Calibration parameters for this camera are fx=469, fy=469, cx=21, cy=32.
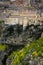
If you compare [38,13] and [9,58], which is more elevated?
[38,13]

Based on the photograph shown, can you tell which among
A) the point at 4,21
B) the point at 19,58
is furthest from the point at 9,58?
the point at 4,21

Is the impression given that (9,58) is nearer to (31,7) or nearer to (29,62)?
(29,62)

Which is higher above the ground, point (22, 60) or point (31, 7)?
point (31, 7)

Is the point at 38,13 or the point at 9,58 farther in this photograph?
the point at 38,13

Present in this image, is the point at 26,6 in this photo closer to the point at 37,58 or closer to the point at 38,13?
the point at 38,13

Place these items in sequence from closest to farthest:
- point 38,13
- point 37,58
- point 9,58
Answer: point 37,58 → point 9,58 → point 38,13

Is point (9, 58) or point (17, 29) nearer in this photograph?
point (9, 58)

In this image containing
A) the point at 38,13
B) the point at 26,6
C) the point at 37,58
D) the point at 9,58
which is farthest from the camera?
the point at 26,6

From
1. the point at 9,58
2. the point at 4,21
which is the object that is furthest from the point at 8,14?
the point at 9,58

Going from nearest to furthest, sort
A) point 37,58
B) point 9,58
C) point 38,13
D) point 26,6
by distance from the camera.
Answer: point 37,58, point 9,58, point 38,13, point 26,6
